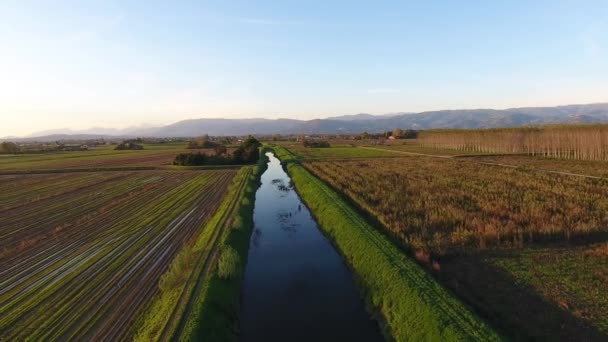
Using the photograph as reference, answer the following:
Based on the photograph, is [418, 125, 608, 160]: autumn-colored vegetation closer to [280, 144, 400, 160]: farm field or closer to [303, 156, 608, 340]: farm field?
[280, 144, 400, 160]: farm field

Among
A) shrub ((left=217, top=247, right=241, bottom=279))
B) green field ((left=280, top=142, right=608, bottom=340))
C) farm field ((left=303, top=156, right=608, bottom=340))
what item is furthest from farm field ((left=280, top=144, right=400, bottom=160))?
shrub ((left=217, top=247, right=241, bottom=279))

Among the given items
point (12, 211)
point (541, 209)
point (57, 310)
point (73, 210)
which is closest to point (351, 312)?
point (57, 310)

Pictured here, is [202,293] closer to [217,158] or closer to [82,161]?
[217,158]

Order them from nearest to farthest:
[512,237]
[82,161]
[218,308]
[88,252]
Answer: [218,308], [512,237], [88,252], [82,161]

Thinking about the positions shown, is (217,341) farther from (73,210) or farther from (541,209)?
(73,210)

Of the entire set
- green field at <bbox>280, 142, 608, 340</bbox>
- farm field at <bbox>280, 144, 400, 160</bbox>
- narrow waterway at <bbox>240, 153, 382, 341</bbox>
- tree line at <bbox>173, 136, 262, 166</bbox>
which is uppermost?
tree line at <bbox>173, 136, 262, 166</bbox>

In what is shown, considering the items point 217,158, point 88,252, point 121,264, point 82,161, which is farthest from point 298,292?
point 82,161

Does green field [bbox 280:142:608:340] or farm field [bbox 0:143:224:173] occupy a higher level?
farm field [bbox 0:143:224:173]

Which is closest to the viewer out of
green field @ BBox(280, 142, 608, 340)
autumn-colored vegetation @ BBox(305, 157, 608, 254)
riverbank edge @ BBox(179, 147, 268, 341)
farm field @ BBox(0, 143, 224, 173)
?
riverbank edge @ BBox(179, 147, 268, 341)
